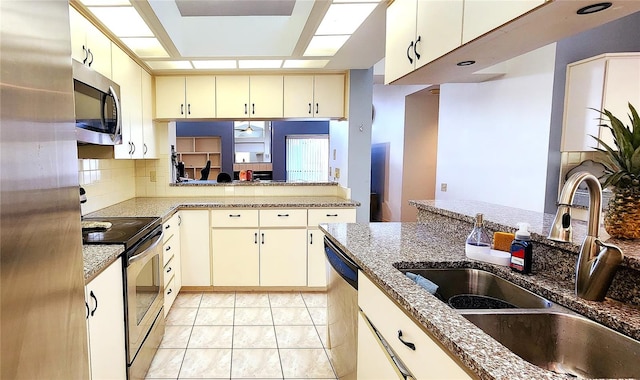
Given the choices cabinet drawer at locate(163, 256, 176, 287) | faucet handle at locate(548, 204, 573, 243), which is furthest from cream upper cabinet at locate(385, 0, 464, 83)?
cabinet drawer at locate(163, 256, 176, 287)

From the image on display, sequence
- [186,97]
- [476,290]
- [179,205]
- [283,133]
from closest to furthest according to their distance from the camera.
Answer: [476,290]
[179,205]
[186,97]
[283,133]

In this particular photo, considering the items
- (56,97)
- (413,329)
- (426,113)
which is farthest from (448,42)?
(426,113)

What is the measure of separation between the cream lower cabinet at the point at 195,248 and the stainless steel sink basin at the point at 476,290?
2.34m

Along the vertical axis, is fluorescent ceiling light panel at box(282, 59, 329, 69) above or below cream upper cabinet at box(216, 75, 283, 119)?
above

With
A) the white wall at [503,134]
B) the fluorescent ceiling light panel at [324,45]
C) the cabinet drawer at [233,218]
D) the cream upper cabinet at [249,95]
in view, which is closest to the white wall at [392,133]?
the white wall at [503,134]

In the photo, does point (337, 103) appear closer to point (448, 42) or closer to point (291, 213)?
point (291, 213)

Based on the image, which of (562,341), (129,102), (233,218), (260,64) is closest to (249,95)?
(260,64)

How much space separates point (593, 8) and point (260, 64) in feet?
8.96

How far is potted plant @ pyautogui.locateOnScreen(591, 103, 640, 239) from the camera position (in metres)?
1.15

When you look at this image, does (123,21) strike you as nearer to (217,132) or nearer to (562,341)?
(562,341)

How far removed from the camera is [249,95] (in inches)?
142

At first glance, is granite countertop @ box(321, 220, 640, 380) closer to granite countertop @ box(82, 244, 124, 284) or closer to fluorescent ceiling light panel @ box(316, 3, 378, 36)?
granite countertop @ box(82, 244, 124, 284)

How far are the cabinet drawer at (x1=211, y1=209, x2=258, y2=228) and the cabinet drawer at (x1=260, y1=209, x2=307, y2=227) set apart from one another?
0.28 ft

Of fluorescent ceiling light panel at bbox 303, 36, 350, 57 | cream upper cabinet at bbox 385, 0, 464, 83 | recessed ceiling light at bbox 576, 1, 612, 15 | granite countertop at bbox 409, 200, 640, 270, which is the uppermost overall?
fluorescent ceiling light panel at bbox 303, 36, 350, 57
